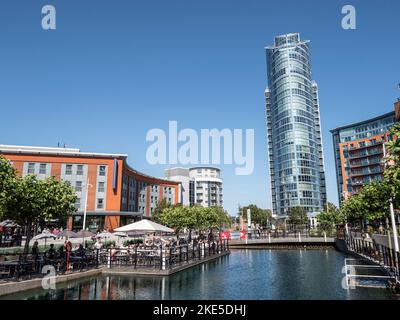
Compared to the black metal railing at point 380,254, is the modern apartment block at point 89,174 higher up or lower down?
higher up

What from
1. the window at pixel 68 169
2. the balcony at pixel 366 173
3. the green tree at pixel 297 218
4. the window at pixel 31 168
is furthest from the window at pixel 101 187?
the balcony at pixel 366 173

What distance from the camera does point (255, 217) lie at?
10700cm

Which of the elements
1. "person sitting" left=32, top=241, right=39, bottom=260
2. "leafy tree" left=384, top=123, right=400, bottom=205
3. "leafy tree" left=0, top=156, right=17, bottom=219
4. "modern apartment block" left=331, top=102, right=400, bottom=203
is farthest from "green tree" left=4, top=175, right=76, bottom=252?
"modern apartment block" left=331, top=102, right=400, bottom=203

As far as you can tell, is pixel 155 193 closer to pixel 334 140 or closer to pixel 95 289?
pixel 334 140

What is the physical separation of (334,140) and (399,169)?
127265 mm

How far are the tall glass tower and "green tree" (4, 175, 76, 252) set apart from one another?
113446 mm

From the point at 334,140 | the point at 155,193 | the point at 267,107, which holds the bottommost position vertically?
the point at 155,193

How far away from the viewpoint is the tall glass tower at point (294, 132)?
12862 centimetres

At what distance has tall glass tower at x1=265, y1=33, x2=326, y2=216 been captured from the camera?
422ft

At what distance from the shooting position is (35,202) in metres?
20.1

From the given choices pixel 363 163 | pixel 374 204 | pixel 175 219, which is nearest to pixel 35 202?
pixel 374 204

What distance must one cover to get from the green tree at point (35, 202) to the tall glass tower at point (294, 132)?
11345cm

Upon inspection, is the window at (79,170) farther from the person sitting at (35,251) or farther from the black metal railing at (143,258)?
the person sitting at (35,251)
